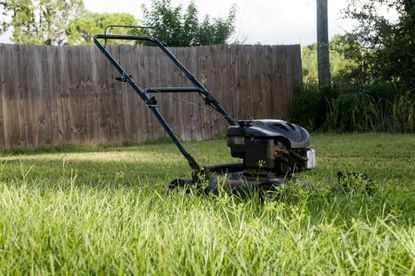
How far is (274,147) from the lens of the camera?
4.03 metres

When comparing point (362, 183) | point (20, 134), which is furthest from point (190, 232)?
point (20, 134)

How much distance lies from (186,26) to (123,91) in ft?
11.5

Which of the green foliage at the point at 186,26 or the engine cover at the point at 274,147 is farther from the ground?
Answer: the green foliage at the point at 186,26

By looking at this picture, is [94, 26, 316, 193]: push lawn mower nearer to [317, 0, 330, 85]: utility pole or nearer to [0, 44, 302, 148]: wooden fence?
[0, 44, 302, 148]: wooden fence

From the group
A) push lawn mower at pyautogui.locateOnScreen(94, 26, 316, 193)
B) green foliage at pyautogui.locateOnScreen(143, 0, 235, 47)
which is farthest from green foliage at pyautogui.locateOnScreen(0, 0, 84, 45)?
push lawn mower at pyautogui.locateOnScreen(94, 26, 316, 193)

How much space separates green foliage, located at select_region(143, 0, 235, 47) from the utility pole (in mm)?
2107

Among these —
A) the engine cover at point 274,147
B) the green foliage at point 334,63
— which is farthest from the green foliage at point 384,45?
the engine cover at point 274,147

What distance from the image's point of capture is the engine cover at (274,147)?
13.1 ft

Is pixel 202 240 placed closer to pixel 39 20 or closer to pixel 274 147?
pixel 274 147

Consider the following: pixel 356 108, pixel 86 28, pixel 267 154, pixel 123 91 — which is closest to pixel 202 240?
pixel 267 154

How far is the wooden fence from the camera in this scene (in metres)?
10.3

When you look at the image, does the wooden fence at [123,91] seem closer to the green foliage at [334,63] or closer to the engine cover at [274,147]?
the green foliage at [334,63]

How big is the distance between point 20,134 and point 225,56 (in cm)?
382

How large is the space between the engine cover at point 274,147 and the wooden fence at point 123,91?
6.85 meters
